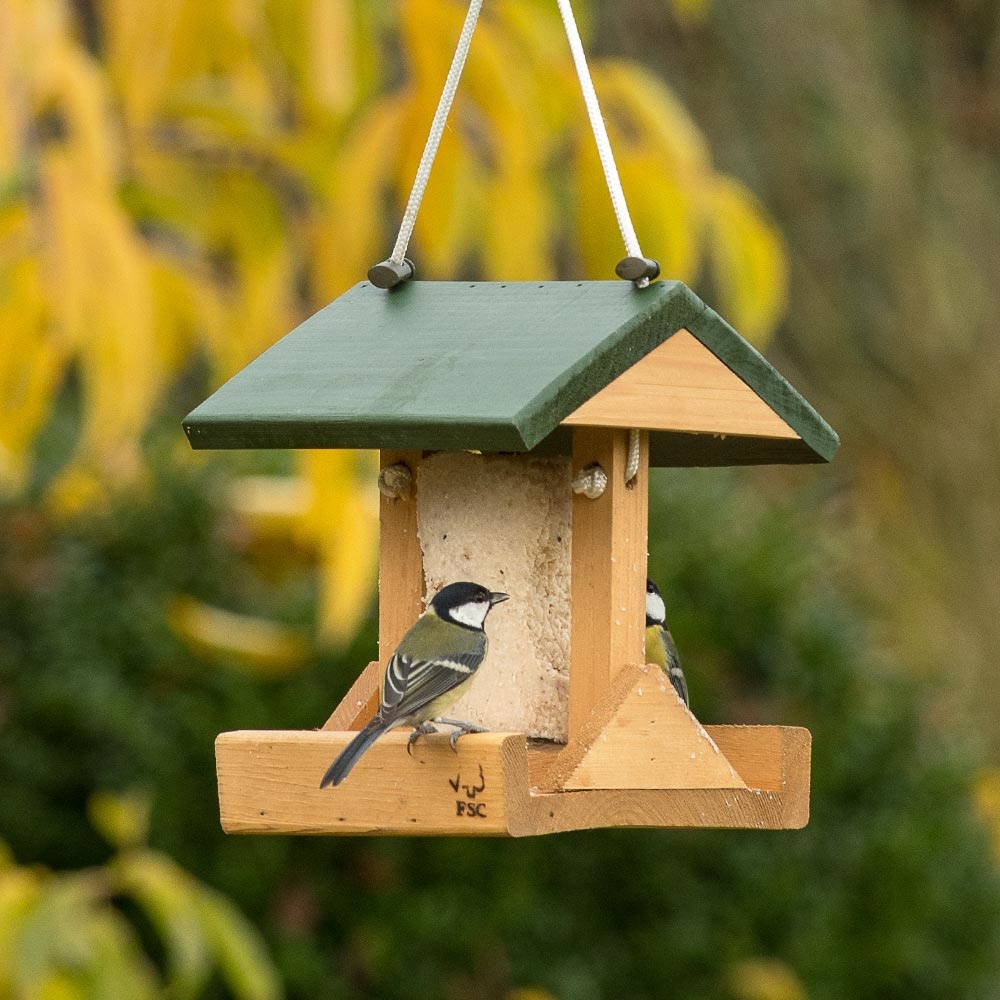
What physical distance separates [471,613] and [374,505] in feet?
3.48

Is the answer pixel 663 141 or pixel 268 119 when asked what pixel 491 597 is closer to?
pixel 663 141

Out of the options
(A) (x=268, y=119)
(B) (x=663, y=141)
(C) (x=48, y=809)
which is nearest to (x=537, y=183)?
(B) (x=663, y=141)

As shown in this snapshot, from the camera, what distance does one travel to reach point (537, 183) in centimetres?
360

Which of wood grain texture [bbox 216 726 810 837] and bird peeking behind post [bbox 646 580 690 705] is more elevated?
bird peeking behind post [bbox 646 580 690 705]

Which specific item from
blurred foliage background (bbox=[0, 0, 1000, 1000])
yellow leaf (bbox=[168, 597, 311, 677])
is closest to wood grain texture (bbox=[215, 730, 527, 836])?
blurred foliage background (bbox=[0, 0, 1000, 1000])

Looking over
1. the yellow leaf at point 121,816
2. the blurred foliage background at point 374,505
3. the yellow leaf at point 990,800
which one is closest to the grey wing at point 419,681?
the blurred foliage background at point 374,505

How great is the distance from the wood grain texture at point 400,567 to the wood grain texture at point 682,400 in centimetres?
47

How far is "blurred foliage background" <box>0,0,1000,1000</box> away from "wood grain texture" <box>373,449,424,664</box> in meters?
0.49

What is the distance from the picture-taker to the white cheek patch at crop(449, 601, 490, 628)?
8.17 ft

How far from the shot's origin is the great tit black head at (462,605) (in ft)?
8.17

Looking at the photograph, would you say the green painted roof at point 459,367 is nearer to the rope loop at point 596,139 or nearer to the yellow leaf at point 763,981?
the rope loop at point 596,139

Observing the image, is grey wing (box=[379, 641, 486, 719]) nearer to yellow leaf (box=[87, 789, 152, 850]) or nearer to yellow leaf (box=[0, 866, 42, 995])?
yellow leaf (box=[0, 866, 42, 995])

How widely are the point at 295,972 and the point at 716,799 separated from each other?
2877 mm

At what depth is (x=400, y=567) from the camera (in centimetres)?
283
